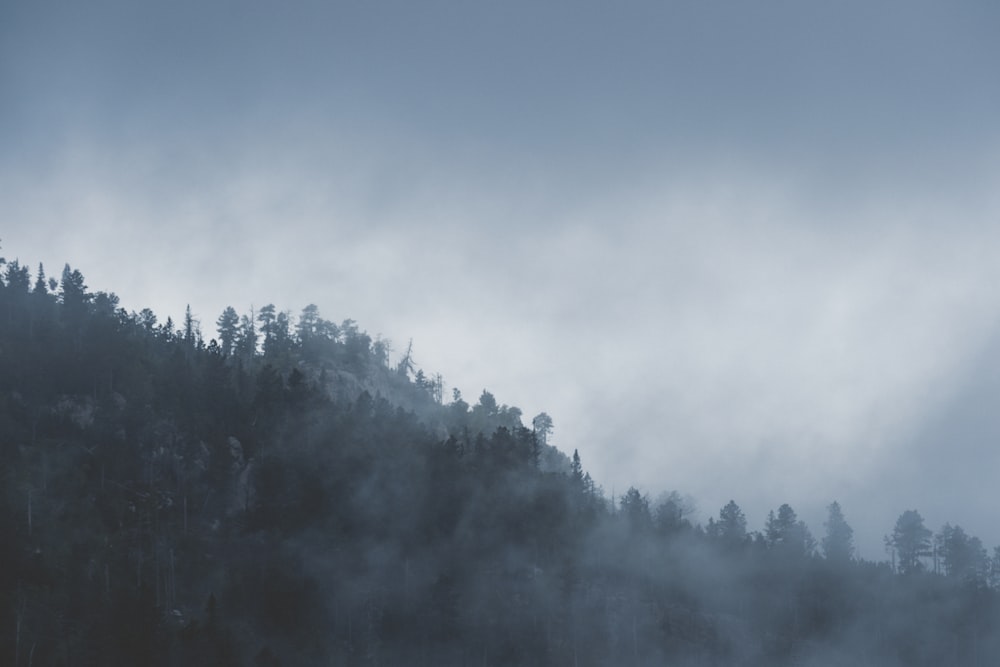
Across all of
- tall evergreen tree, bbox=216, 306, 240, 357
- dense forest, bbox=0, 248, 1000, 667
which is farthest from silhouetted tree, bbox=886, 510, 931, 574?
tall evergreen tree, bbox=216, 306, 240, 357

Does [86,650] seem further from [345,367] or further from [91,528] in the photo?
[345,367]

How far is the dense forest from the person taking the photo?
116438mm

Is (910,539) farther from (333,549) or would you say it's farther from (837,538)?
(333,549)

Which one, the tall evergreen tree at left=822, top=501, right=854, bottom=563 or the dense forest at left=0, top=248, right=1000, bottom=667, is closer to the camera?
the dense forest at left=0, top=248, right=1000, bottom=667

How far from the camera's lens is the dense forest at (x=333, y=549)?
116 m

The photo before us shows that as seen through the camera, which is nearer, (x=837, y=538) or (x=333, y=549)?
(x=333, y=549)

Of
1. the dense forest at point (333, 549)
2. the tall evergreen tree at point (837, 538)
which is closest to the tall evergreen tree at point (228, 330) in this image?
the dense forest at point (333, 549)

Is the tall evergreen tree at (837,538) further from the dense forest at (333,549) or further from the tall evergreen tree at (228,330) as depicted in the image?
the tall evergreen tree at (228,330)

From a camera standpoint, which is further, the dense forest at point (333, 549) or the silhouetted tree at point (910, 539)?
the silhouetted tree at point (910, 539)

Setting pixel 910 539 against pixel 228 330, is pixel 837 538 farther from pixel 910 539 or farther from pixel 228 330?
pixel 228 330

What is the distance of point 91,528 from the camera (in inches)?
4707

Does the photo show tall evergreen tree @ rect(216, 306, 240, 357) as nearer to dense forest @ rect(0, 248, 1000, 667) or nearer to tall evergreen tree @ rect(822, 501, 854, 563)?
dense forest @ rect(0, 248, 1000, 667)

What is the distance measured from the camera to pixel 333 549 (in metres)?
140

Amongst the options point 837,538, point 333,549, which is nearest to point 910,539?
point 837,538
